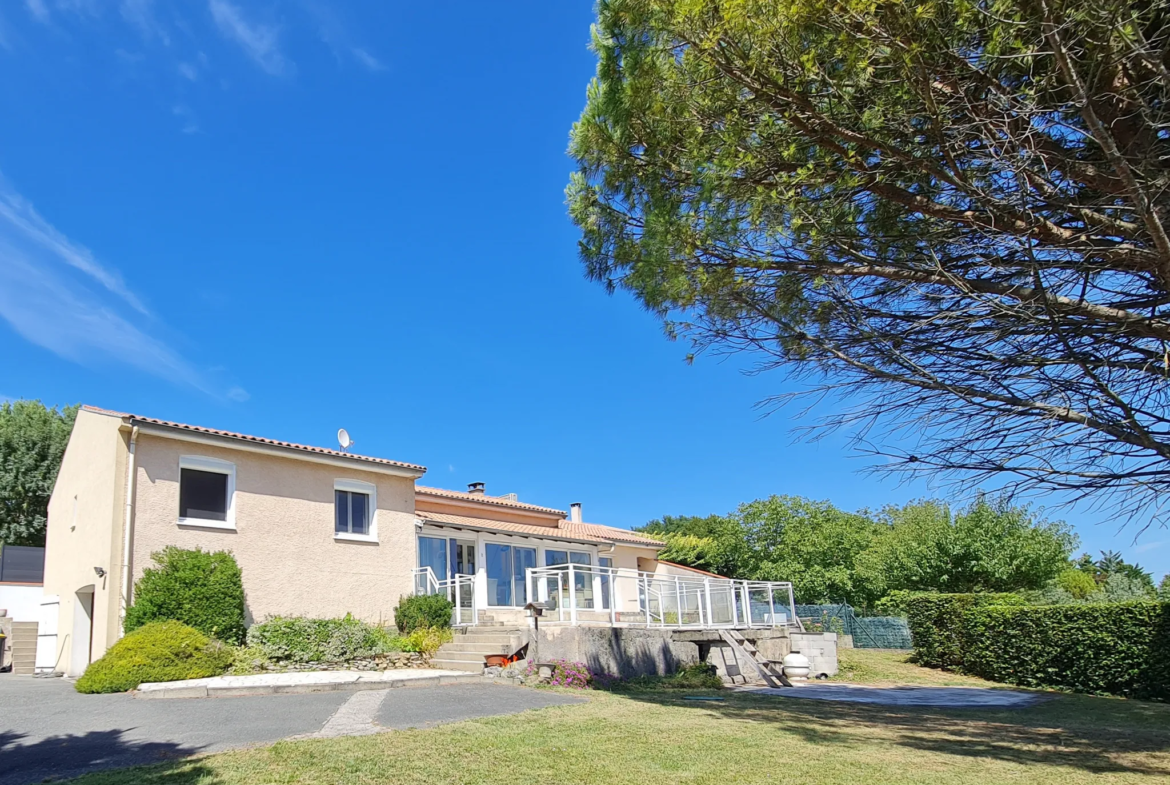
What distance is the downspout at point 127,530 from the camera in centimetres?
1396

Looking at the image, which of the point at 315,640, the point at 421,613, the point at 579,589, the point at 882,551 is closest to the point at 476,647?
the point at 421,613

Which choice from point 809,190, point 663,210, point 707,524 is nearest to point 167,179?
point 663,210

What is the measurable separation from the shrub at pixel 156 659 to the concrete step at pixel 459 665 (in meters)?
4.20

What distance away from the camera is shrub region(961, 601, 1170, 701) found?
52.6 ft

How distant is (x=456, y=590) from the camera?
1964 centimetres

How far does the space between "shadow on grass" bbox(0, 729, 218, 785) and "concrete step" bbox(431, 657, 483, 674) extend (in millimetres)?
7900

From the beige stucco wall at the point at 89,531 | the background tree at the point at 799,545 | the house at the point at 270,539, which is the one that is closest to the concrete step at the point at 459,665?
the house at the point at 270,539

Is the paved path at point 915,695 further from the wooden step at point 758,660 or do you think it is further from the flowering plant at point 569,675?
the flowering plant at point 569,675

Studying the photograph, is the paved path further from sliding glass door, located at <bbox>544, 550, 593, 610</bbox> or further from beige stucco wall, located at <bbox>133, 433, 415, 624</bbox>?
beige stucco wall, located at <bbox>133, 433, 415, 624</bbox>

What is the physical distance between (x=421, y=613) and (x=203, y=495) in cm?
532

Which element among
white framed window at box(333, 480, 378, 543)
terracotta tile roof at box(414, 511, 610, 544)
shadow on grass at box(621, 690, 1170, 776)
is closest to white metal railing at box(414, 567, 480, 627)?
terracotta tile roof at box(414, 511, 610, 544)

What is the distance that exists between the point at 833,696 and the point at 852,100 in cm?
1121

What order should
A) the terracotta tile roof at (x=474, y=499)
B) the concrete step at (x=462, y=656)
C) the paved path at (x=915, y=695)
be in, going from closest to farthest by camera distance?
1. the paved path at (x=915, y=695)
2. the concrete step at (x=462, y=656)
3. the terracotta tile roof at (x=474, y=499)

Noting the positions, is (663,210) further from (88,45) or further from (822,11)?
(88,45)
